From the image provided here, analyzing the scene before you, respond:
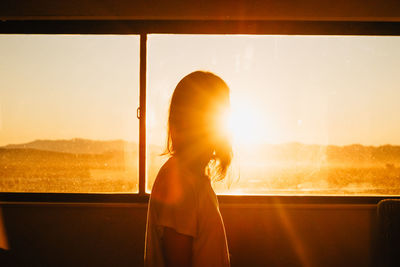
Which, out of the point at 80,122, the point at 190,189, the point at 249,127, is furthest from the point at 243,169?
the point at 190,189

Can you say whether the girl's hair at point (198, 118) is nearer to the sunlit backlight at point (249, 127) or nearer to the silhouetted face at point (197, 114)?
the silhouetted face at point (197, 114)

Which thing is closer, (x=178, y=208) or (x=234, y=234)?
(x=178, y=208)

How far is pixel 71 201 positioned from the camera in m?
2.61

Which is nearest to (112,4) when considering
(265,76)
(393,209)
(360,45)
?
(265,76)

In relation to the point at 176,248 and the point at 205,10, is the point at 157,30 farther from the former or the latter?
the point at 176,248

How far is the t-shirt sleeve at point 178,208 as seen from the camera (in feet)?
2.75

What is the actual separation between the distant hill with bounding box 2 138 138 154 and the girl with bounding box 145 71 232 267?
180 centimetres

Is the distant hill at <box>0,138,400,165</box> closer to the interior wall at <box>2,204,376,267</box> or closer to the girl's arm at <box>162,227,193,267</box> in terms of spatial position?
the interior wall at <box>2,204,376,267</box>

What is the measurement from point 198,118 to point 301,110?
6.32 feet

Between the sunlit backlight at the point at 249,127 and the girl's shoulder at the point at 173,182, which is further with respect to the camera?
the sunlit backlight at the point at 249,127

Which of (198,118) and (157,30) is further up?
(157,30)

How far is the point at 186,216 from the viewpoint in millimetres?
846

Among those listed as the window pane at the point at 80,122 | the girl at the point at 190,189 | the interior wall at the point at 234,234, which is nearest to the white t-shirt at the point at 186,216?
the girl at the point at 190,189

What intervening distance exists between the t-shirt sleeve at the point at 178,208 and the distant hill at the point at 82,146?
6.02 ft
